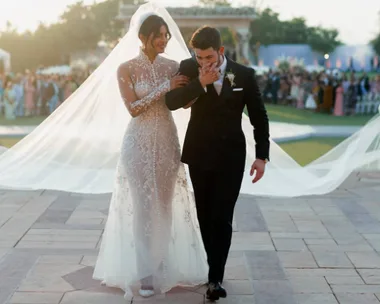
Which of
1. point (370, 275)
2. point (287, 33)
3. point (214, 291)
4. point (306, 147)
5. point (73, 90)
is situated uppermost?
point (214, 291)

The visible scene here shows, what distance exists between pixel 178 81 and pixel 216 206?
0.81m

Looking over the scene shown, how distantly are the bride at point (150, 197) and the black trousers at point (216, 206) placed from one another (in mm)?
222

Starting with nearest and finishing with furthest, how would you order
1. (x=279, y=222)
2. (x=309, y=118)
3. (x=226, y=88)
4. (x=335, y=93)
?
1. (x=226, y=88)
2. (x=279, y=222)
3. (x=309, y=118)
4. (x=335, y=93)

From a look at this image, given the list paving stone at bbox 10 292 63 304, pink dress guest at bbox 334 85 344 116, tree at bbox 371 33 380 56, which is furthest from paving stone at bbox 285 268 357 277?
tree at bbox 371 33 380 56

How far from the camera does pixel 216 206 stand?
3975 millimetres

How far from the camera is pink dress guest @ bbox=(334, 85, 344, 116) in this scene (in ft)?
70.8

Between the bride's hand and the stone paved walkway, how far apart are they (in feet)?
4.47

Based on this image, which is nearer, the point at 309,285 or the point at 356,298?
the point at 356,298

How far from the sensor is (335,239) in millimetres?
5656

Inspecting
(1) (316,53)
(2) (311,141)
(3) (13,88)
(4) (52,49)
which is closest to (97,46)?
(4) (52,49)

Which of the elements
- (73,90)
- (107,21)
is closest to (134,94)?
(73,90)

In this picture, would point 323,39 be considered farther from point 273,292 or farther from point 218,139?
point 218,139

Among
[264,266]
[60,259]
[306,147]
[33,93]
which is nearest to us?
[264,266]

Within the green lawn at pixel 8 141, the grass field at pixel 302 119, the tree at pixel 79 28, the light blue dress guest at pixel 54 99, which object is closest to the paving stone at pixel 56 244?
the green lawn at pixel 8 141
